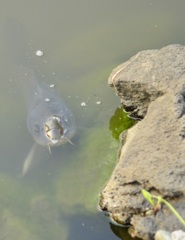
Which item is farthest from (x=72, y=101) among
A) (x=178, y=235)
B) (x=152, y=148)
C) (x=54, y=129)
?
(x=178, y=235)

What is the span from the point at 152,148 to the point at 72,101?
3.84ft

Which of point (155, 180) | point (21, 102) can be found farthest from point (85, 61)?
point (155, 180)

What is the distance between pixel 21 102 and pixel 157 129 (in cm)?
140

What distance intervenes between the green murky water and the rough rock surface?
27cm

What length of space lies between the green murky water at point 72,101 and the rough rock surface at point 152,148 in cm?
27

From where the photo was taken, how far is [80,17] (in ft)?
16.8

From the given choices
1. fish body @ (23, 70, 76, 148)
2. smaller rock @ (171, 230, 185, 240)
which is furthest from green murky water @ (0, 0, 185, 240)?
smaller rock @ (171, 230, 185, 240)

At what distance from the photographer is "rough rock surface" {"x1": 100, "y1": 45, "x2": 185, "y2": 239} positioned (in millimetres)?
3316

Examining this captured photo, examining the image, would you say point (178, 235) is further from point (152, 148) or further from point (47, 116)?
point (47, 116)

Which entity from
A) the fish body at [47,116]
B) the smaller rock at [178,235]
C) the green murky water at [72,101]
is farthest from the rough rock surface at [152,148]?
the fish body at [47,116]

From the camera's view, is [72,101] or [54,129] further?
[72,101]

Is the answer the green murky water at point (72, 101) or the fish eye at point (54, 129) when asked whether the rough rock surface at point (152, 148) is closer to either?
the green murky water at point (72, 101)

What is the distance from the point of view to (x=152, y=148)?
11.5ft

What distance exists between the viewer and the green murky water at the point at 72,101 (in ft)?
12.5
